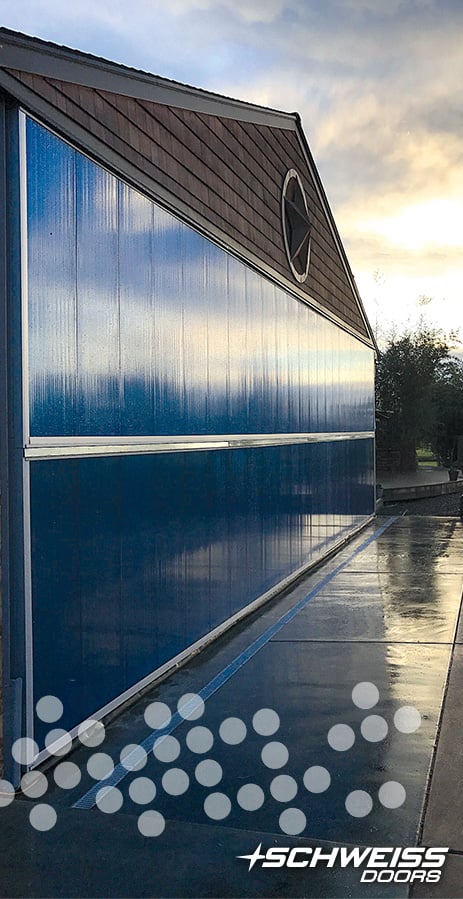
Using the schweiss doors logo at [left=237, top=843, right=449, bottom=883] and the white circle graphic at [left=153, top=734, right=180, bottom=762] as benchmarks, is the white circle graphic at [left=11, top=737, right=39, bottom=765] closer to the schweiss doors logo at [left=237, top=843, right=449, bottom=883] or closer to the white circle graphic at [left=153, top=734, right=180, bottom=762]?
the white circle graphic at [left=153, top=734, right=180, bottom=762]

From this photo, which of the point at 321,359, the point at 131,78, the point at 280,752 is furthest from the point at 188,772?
the point at 321,359

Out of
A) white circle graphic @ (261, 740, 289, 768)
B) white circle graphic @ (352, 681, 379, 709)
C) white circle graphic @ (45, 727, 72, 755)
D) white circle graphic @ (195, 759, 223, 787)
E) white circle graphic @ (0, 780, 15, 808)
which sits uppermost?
white circle graphic @ (45, 727, 72, 755)

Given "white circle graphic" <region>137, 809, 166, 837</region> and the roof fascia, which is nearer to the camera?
"white circle graphic" <region>137, 809, 166, 837</region>

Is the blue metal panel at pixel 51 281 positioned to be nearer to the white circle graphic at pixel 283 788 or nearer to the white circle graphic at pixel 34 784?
the white circle graphic at pixel 34 784

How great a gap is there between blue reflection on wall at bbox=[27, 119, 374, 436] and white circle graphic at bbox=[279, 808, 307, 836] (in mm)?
2217

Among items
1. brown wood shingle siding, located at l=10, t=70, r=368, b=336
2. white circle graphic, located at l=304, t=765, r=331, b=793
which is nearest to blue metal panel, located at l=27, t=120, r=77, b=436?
brown wood shingle siding, located at l=10, t=70, r=368, b=336

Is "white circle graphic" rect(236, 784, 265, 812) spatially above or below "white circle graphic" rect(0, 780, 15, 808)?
below

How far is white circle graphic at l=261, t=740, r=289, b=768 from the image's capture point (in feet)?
15.5

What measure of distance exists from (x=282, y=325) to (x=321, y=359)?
2523 millimetres

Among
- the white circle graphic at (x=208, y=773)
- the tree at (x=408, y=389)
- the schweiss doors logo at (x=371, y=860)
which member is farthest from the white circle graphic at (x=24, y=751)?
the tree at (x=408, y=389)

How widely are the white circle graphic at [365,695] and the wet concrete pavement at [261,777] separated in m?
0.02

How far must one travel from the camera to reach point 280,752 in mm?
4871

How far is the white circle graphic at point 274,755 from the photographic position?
15.5 feet

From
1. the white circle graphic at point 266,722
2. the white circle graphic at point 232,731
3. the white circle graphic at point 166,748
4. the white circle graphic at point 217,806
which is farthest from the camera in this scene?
the white circle graphic at point 266,722
